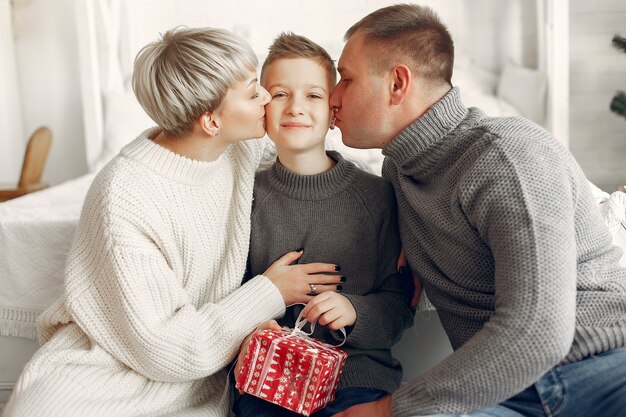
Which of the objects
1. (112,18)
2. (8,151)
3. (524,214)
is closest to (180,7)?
(112,18)

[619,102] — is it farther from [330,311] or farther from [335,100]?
[330,311]

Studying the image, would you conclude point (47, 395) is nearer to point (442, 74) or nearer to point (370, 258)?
point (370, 258)

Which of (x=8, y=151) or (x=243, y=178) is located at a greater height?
(x=243, y=178)

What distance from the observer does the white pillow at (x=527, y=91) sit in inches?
115

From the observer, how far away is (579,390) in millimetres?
1066

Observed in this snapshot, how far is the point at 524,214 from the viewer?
0.98 metres

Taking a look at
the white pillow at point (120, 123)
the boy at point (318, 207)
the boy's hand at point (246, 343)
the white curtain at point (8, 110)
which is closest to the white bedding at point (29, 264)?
the boy at point (318, 207)

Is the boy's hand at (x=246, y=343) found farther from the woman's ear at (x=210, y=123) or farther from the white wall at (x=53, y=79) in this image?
the white wall at (x=53, y=79)

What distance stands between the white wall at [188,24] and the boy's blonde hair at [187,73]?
1.78m

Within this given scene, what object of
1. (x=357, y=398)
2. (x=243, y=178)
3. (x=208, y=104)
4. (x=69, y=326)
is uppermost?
(x=208, y=104)

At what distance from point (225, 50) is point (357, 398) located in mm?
678

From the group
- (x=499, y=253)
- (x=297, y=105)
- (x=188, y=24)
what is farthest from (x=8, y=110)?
(x=499, y=253)

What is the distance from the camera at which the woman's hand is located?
4.32 feet

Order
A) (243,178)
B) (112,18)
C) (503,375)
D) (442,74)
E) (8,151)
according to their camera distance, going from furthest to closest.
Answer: (8,151) → (112,18) → (243,178) → (442,74) → (503,375)
